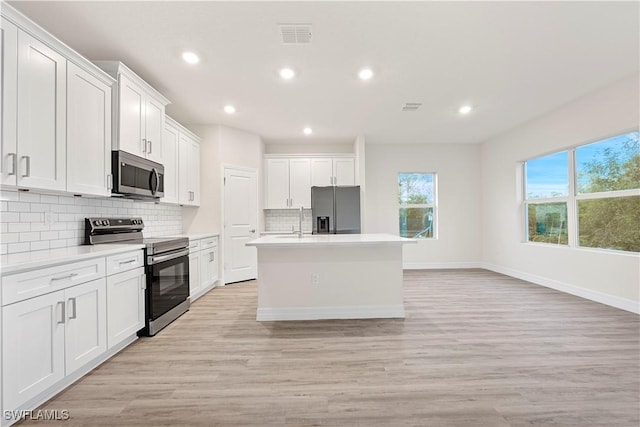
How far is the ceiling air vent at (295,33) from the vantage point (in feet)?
8.09

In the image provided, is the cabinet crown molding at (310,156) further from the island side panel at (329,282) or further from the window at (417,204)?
the island side panel at (329,282)

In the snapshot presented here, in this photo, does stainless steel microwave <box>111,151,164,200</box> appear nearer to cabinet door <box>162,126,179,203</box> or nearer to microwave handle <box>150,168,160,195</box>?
microwave handle <box>150,168,160,195</box>

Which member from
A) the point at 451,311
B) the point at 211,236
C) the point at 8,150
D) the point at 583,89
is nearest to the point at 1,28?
the point at 8,150

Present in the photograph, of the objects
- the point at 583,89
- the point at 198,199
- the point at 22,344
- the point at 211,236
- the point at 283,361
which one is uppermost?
the point at 583,89

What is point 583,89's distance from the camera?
3736mm

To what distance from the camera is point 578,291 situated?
416cm

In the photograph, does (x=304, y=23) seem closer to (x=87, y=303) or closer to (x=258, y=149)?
(x=87, y=303)

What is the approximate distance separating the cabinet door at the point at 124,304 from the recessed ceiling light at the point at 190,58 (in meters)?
2.07

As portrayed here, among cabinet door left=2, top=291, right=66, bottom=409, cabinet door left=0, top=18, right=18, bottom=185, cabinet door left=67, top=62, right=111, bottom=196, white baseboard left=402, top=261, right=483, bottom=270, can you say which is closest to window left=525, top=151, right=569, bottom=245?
white baseboard left=402, top=261, right=483, bottom=270

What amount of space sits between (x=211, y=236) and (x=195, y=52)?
2700 mm

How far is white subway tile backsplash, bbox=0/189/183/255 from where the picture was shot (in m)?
2.16

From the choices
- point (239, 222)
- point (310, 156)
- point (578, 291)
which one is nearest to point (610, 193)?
point (578, 291)

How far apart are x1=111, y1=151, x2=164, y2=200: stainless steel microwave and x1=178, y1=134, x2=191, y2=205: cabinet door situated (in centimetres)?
81

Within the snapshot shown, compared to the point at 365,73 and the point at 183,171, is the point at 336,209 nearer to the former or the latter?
the point at 183,171
